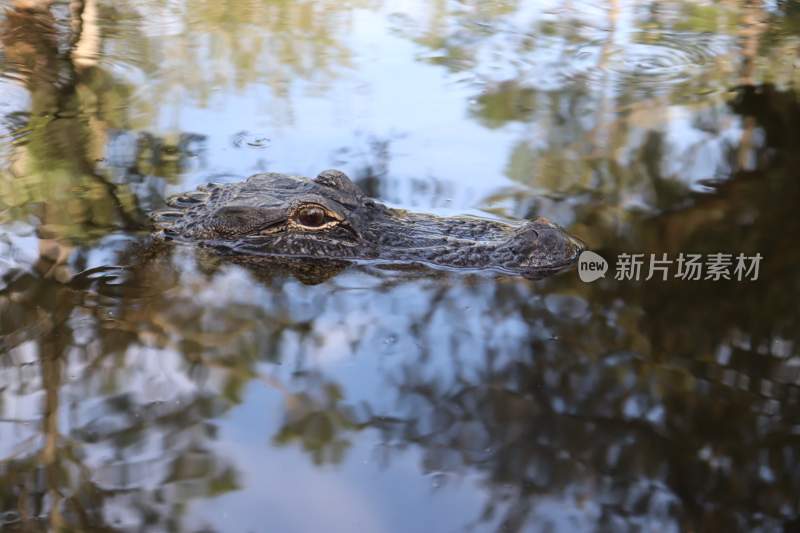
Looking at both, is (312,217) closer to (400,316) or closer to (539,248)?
(400,316)

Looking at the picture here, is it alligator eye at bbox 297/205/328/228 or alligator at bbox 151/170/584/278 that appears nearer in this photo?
alligator at bbox 151/170/584/278

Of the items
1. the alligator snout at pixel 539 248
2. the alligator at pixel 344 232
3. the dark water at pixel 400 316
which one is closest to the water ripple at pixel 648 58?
the dark water at pixel 400 316

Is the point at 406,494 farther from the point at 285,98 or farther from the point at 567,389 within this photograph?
the point at 285,98

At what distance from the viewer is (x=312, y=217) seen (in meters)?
5.14

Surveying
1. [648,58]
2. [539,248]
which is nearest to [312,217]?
[539,248]

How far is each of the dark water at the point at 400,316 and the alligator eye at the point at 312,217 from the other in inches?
14.8

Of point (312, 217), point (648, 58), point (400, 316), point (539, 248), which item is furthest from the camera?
point (648, 58)

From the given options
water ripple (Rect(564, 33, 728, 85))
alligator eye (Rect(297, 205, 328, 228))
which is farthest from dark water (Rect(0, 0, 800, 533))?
alligator eye (Rect(297, 205, 328, 228))

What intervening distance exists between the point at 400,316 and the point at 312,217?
921mm

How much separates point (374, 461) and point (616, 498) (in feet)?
3.01

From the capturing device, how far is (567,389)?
13.1 ft

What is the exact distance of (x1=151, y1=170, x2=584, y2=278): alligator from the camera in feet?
16.3

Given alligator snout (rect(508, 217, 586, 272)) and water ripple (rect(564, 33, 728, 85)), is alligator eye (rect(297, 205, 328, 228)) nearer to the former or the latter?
alligator snout (rect(508, 217, 586, 272))

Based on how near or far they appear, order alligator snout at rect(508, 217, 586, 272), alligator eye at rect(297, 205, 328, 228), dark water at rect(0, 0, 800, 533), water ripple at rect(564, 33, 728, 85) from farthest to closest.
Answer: water ripple at rect(564, 33, 728, 85) < alligator eye at rect(297, 205, 328, 228) < alligator snout at rect(508, 217, 586, 272) < dark water at rect(0, 0, 800, 533)
